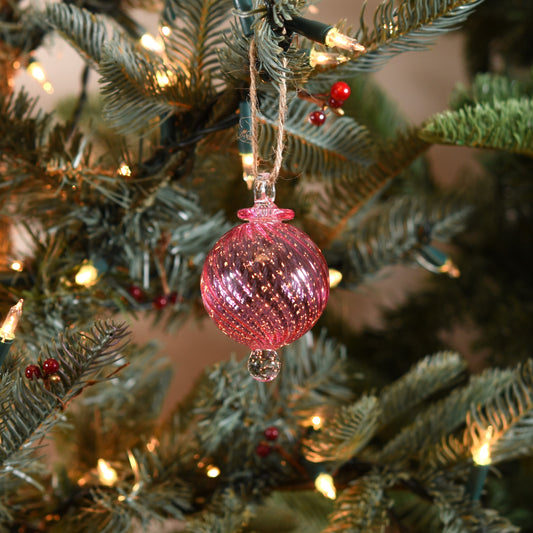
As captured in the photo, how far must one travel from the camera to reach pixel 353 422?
35cm

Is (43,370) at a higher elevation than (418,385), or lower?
higher

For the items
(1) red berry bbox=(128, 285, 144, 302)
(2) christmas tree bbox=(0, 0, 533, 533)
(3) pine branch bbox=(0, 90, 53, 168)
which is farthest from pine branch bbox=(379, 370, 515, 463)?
(3) pine branch bbox=(0, 90, 53, 168)

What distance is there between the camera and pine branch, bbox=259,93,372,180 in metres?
0.35

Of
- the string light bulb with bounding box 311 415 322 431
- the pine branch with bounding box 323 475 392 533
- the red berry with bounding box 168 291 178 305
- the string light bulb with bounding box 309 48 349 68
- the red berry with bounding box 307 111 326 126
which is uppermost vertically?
the string light bulb with bounding box 309 48 349 68

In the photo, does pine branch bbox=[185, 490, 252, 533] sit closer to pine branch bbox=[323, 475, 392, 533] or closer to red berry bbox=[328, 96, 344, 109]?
pine branch bbox=[323, 475, 392, 533]

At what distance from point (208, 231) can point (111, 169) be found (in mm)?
82

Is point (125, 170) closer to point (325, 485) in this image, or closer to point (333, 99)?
point (333, 99)

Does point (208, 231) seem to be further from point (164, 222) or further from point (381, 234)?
point (381, 234)

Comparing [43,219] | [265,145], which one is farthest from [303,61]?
[43,219]

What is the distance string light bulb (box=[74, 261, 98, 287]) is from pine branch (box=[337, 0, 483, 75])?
197mm

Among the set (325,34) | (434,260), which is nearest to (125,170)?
(325,34)

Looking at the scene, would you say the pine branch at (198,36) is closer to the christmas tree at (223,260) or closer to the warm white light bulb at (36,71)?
the christmas tree at (223,260)

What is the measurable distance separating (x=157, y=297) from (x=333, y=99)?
0.20m

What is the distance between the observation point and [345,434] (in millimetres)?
361
